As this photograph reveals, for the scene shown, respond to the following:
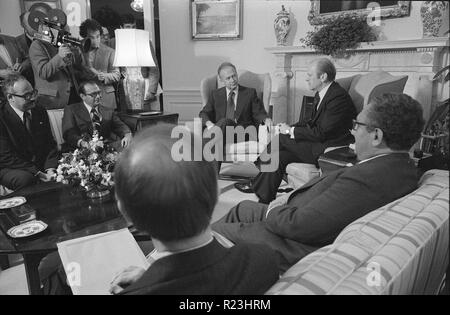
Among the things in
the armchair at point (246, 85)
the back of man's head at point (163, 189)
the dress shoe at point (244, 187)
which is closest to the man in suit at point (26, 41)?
the armchair at point (246, 85)

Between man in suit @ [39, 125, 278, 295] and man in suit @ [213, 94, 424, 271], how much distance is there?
52cm

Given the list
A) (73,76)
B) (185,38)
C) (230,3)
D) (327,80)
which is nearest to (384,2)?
(327,80)

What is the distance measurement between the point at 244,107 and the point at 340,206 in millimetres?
2623

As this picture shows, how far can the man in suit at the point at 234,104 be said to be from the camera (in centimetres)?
364

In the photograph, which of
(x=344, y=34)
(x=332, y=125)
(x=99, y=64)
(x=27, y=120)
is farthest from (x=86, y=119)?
(x=344, y=34)

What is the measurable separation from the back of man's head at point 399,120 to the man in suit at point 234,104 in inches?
93.1

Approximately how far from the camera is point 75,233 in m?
1.59

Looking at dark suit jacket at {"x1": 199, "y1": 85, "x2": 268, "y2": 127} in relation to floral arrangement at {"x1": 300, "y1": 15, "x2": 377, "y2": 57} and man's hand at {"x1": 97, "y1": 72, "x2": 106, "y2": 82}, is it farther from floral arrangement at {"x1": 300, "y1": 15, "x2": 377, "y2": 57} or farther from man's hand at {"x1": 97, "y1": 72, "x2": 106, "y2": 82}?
man's hand at {"x1": 97, "y1": 72, "x2": 106, "y2": 82}

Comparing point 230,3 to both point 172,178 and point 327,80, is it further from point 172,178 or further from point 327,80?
point 172,178

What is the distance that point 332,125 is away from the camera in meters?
2.91

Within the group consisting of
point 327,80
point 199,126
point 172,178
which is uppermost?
point 327,80

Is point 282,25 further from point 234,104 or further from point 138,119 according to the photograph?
point 138,119

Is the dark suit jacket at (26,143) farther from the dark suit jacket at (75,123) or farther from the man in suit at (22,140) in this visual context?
the dark suit jacket at (75,123)

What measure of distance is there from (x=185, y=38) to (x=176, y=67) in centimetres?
46
